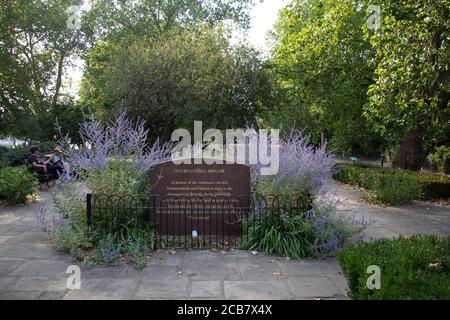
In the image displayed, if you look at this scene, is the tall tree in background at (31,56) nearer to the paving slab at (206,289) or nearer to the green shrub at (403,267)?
the paving slab at (206,289)

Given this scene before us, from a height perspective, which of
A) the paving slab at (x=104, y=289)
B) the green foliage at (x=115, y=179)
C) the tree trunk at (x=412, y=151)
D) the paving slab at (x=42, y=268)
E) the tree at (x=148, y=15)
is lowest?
the paving slab at (x=104, y=289)

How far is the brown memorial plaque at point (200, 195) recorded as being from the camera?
8.07 meters

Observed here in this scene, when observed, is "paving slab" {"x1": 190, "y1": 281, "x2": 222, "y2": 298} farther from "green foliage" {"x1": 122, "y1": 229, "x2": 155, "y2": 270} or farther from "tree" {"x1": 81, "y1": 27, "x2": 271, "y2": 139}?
"tree" {"x1": 81, "y1": 27, "x2": 271, "y2": 139}

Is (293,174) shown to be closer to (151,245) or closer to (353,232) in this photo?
(353,232)

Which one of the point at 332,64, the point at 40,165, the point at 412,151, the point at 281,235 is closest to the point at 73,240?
the point at 281,235

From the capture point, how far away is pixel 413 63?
34.1 ft

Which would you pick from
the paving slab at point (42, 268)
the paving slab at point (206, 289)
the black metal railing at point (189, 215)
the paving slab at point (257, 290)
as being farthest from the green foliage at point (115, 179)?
the paving slab at point (257, 290)

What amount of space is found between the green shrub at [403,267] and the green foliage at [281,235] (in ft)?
6.24

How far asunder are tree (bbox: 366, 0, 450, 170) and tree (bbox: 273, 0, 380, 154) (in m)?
4.66

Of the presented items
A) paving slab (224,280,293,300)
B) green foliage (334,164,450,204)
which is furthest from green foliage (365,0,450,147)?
paving slab (224,280,293,300)

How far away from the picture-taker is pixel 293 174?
7.95m

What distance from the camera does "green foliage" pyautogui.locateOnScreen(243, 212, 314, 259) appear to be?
272 inches

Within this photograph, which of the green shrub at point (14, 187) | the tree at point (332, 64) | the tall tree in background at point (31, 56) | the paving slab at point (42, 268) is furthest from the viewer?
the tall tree in background at point (31, 56)
